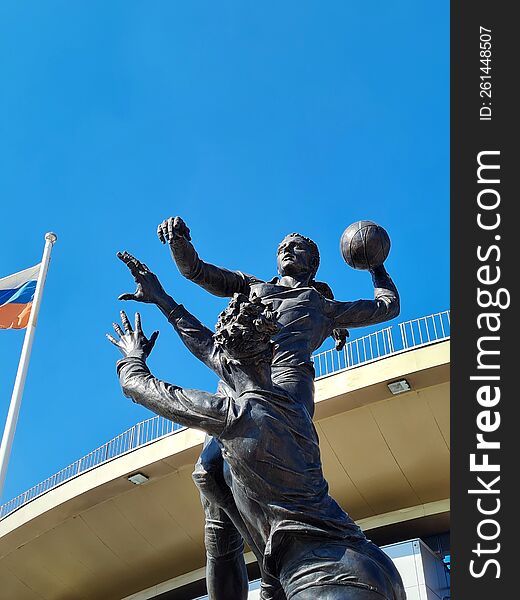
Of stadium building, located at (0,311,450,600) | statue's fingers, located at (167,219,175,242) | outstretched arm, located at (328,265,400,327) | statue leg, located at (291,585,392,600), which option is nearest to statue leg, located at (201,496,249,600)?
statue leg, located at (291,585,392,600)

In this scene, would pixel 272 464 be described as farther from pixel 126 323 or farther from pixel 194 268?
pixel 194 268

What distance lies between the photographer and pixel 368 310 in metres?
Answer: 4.73

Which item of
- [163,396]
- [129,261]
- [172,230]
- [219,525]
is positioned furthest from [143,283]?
[219,525]

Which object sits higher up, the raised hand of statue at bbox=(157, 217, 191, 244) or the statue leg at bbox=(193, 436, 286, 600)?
the raised hand of statue at bbox=(157, 217, 191, 244)

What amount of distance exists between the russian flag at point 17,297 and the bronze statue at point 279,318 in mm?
12586

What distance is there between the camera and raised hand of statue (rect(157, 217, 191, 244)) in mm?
4547

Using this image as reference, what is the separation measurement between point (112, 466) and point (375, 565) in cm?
1655

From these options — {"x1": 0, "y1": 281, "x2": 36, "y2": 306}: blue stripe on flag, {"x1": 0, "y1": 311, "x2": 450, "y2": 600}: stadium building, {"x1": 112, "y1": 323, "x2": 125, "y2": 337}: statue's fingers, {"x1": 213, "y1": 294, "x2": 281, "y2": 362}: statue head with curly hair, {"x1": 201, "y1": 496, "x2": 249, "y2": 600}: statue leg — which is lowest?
{"x1": 201, "y1": 496, "x2": 249, "y2": 600}: statue leg

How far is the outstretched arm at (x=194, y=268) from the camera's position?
4.59 meters

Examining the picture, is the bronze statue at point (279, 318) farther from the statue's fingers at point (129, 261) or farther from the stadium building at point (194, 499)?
the stadium building at point (194, 499)

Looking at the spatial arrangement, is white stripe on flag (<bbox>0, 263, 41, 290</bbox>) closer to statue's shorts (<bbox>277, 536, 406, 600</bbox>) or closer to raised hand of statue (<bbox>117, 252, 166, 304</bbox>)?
raised hand of statue (<bbox>117, 252, 166, 304</bbox>)

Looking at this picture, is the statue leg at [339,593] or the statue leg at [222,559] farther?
the statue leg at [222,559]

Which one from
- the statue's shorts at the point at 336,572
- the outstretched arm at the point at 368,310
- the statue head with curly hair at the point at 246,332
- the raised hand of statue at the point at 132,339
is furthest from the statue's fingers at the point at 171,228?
the statue's shorts at the point at 336,572

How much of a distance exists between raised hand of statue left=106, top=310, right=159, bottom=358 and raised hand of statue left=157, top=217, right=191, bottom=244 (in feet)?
2.56
